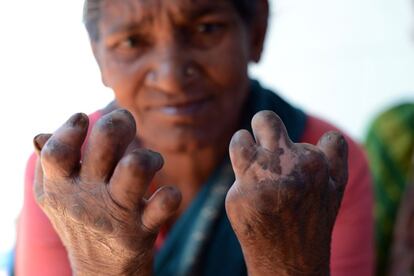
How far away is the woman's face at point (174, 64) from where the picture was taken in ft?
3.15

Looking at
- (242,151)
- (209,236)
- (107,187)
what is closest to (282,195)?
(242,151)

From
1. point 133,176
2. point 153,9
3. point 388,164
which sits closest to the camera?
point 133,176

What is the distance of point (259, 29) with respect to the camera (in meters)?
1.12

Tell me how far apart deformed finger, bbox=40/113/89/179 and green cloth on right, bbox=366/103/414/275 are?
1.11 meters

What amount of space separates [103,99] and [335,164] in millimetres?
671

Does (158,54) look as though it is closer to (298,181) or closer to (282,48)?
(298,181)

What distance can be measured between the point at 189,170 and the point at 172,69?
227 millimetres

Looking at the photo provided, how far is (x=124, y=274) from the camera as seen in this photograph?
0.75 m

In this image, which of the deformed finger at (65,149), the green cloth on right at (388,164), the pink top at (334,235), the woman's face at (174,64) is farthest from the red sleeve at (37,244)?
the green cloth on right at (388,164)

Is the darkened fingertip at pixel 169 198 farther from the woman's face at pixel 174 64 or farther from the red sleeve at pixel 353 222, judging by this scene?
the red sleeve at pixel 353 222

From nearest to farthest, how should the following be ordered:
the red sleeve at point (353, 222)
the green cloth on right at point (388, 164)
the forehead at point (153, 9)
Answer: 1. the forehead at point (153, 9)
2. the red sleeve at point (353, 222)
3. the green cloth on right at point (388, 164)

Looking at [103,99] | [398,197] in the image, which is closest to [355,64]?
[398,197]

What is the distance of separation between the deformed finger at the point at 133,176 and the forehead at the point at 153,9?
1.09ft

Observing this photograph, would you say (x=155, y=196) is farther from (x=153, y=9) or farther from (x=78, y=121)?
(x=153, y=9)
